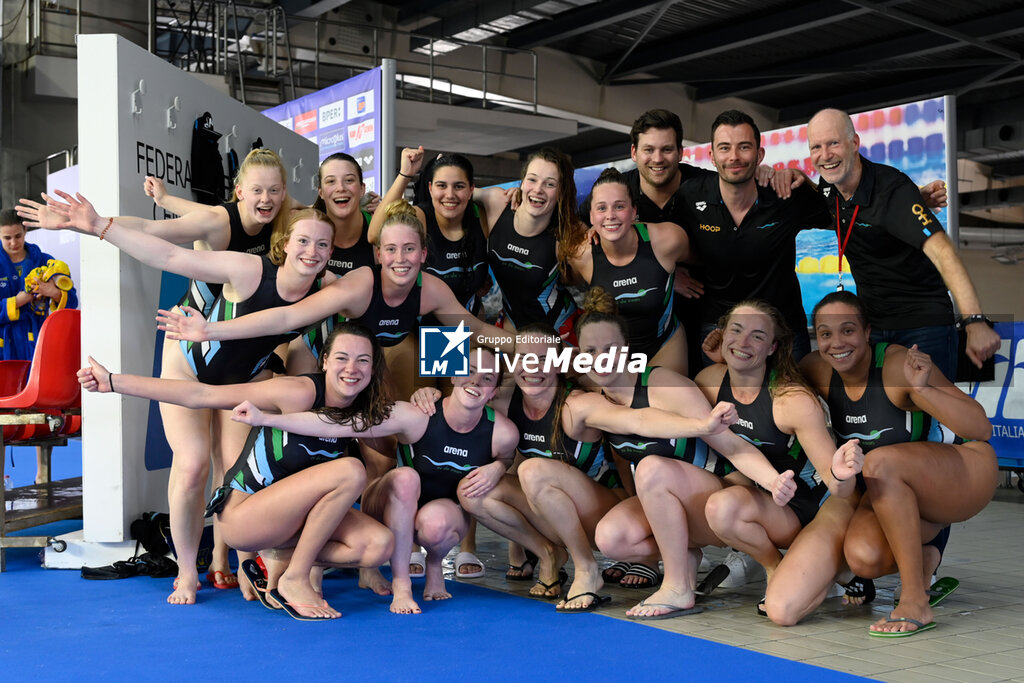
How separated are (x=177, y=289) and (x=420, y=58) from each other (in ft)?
34.7

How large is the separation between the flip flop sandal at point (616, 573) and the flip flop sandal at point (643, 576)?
41 millimetres

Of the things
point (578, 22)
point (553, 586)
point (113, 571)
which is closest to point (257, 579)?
point (113, 571)

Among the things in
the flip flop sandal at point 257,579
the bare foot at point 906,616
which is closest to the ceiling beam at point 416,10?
the flip flop sandal at point 257,579

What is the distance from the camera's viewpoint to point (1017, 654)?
3.36 metres

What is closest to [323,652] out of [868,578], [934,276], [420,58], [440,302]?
[440,302]

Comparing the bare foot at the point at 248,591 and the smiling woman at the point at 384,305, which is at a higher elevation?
the smiling woman at the point at 384,305

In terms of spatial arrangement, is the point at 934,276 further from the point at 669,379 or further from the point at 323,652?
the point at 323,652

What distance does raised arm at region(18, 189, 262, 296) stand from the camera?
397 cm

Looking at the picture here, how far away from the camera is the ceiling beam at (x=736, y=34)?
1218 cm

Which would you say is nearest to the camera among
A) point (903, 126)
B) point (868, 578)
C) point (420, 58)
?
point (868, 578)

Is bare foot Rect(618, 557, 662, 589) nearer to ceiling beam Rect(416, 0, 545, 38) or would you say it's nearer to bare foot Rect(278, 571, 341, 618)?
bare foot Rect(278, 571, 341, 618)

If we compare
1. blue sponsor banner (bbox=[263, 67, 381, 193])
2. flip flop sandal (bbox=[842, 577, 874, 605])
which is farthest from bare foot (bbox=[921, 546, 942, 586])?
blue sponsor banner (bbox=[263, 67, 381, 193])

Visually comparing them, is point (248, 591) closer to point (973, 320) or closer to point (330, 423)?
point (330, 423)

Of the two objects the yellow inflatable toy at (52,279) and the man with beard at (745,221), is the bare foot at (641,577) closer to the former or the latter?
the man with beard at (745,221)
